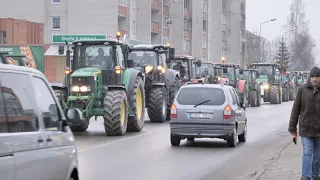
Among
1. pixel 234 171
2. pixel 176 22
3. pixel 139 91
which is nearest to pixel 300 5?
pixel 176 22

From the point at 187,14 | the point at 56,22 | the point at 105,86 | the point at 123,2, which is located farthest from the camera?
the point at 187,14

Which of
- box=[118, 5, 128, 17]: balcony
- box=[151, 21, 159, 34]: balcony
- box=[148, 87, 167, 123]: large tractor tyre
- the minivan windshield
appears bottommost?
box=[148, 87, 167, 123]: large tractor tyre

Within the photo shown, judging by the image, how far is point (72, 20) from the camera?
6384 cm

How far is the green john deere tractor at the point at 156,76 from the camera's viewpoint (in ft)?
84.7

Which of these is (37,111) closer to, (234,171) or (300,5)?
(234,171)

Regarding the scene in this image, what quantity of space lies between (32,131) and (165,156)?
942 cm

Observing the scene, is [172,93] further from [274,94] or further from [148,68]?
[274,94]

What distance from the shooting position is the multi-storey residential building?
2510 inches

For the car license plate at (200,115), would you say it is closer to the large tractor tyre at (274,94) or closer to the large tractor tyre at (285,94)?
the large tractor tyre at (274,94)

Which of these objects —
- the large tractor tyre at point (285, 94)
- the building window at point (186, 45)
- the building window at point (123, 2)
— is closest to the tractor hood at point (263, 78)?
the large tractor tyre at point (285, 94)

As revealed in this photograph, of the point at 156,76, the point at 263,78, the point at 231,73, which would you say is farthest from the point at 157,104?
the point at 263,78

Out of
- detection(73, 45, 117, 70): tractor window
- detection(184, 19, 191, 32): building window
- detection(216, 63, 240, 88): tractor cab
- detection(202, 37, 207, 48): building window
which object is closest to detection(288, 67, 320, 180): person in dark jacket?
detection(73, 45, 117, 70): tractor window

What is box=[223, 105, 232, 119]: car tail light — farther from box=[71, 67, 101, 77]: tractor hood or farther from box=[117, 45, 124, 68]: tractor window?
box=[117, 45, 124, 68]: tractor window

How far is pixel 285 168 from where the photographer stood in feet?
43.0
